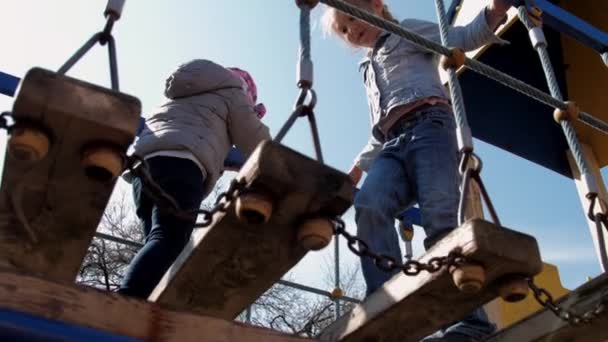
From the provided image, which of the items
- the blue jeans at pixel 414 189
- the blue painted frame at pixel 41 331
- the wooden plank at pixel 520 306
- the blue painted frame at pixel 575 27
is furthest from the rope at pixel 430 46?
the wooden plank at pixel 520 306

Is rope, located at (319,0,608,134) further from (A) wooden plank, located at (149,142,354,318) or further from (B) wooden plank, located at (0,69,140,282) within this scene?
(B) wooden plank, located at (0,69,140,282)

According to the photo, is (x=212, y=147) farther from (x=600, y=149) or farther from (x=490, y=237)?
(x=600, y=149)

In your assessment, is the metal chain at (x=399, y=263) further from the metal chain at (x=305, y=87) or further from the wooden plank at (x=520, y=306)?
the wooden plank at (x=520, y=306)

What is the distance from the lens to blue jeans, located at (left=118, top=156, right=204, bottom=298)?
1.87 meters

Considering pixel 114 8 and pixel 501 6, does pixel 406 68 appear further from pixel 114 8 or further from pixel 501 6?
pixel 114 8

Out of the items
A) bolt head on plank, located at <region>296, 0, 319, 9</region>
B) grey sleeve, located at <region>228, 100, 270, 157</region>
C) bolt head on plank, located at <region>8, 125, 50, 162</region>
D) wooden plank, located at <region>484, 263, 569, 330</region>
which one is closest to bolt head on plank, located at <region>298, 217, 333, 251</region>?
bolt head on plank, located at <region>8, 125, 50, 162</region>

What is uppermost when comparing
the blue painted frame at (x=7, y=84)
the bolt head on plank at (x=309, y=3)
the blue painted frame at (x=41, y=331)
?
the blue painted frame at (x=7, y=84)

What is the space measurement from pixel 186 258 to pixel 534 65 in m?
3.29

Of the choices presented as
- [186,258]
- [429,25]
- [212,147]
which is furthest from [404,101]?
[186,258]

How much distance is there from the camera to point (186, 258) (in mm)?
1563

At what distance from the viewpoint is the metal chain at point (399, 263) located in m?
1.45

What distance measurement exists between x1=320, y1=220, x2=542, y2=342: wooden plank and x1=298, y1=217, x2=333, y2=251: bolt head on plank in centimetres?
28

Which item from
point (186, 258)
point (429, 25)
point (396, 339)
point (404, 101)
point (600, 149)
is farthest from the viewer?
point (600, 149)

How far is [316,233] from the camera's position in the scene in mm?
1394
